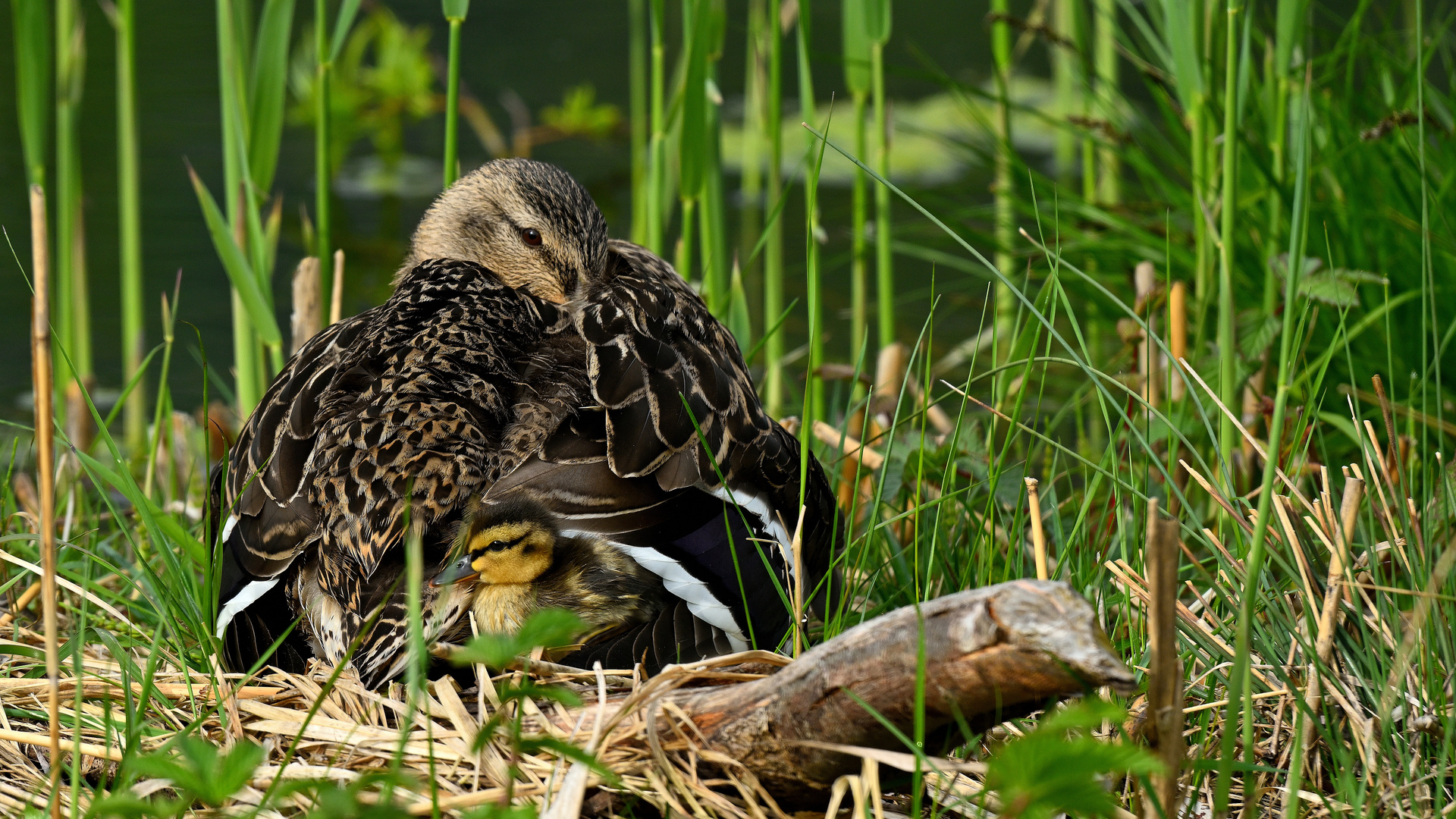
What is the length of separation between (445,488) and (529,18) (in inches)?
325

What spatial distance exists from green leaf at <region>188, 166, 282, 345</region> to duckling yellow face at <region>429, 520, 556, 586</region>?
4.31 ft

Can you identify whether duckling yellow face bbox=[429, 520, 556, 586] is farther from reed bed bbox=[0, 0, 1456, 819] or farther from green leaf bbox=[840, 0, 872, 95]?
green leaf bbox=[840, 0, 872, 95]

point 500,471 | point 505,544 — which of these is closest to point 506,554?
point 505,544

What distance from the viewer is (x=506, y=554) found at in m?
2.15

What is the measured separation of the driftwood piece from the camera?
1.52 m

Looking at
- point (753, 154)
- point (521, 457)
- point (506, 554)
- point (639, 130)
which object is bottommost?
point (506, 554)

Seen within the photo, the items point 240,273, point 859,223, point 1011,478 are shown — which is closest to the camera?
point 1011,478

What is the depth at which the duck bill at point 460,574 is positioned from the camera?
6.84 feet

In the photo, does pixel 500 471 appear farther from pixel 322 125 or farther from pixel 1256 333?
pixel 1256 333

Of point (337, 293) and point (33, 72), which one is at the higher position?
point (33, 72)

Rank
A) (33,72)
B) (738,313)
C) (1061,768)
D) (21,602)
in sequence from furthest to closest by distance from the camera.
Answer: (738,313) → (33,72) → (21,602) → (1061,768)

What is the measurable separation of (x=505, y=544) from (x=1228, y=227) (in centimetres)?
153

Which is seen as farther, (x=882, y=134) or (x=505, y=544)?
(x=882, y=134)

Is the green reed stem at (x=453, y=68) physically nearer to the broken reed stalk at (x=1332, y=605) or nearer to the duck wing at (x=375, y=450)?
the duck wing at (x=375, y=450)
